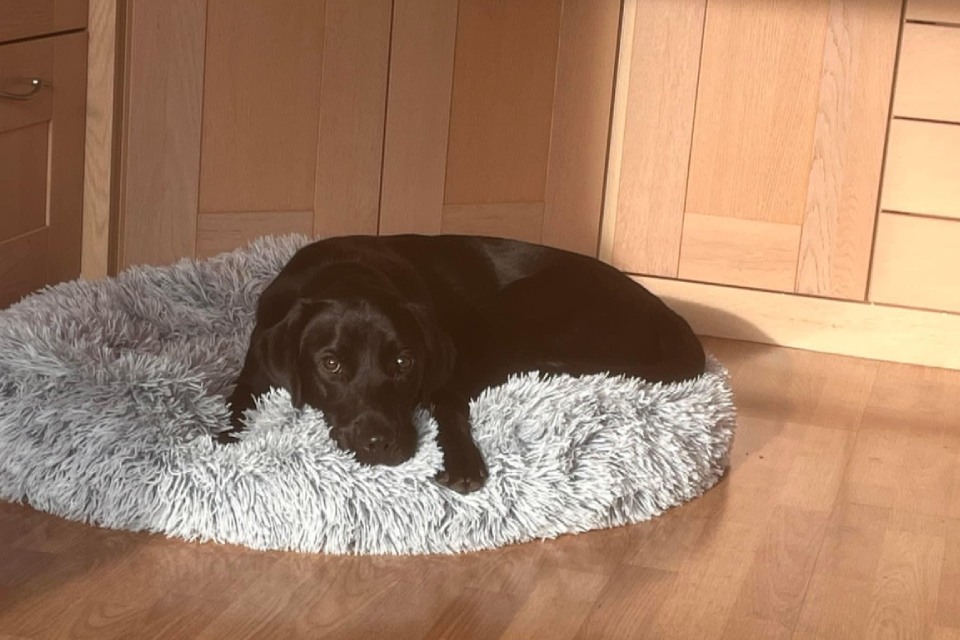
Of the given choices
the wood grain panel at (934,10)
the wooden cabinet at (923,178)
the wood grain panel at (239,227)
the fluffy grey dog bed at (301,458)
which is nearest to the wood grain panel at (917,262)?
the wooden cabinet at (923,178)

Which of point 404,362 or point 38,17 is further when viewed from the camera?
point 38,17

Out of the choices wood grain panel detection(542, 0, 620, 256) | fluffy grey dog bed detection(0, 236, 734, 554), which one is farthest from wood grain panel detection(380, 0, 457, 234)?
fluffy grey dog bed detection(0, 236, 734, 554)

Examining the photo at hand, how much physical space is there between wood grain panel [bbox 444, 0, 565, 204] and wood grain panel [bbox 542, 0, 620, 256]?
0.03 meters

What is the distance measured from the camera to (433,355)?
8.20 feet

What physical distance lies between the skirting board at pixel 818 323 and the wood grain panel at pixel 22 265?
1451 mm

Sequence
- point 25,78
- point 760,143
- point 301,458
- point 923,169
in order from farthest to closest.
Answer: point 760,143
point 923,169
point 25,78
point 301,458

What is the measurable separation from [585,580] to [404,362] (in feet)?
1.57

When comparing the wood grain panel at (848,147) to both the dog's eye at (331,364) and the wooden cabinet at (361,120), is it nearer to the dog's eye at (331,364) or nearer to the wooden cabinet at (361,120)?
the wooden cabinet at (361,120)

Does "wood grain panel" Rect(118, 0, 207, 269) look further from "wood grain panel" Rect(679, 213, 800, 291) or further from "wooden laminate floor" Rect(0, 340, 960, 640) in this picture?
"wood grain panel" Rect(679, 213, 800, 291)

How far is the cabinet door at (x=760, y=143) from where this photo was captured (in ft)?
11.4

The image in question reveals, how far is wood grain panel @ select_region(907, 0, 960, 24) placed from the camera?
3.35 m

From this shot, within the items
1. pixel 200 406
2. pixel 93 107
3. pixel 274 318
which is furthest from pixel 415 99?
pixel 200 406

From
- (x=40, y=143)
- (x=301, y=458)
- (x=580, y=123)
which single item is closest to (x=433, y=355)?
(x=301, y=458)

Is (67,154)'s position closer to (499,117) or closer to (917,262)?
(499,117)
